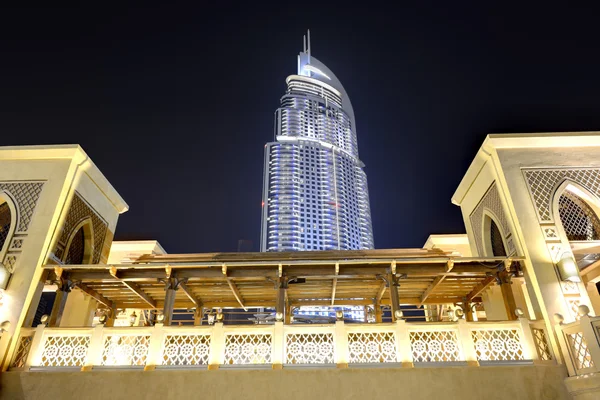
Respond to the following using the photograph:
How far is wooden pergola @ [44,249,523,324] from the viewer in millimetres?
8125

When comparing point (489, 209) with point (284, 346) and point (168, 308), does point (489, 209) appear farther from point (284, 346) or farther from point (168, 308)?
point (168, 308)

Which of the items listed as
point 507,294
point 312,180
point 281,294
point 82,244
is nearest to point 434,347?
point 507,294

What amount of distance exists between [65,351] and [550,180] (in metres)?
10.3

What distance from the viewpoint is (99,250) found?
10.4m

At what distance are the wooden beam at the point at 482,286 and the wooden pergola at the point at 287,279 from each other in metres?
0.03

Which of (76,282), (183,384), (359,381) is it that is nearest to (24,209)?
(76,282)

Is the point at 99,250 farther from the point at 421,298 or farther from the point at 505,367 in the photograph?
the point at 505,367

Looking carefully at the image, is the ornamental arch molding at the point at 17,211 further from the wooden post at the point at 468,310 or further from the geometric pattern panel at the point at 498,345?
the wooden post at the point at 468,310

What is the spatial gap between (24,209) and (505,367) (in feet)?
32.6

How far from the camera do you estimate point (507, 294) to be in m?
8.09

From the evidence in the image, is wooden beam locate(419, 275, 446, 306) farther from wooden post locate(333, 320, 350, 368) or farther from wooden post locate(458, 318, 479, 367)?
wooden post locate(333, 320, 350, 368)

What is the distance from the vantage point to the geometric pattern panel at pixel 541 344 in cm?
675

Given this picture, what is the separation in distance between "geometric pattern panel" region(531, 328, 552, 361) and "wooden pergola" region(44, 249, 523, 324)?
1015mm

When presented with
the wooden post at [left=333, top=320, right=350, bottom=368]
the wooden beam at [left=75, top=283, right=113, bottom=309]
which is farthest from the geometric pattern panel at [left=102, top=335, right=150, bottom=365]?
the wooden post at [left=333, top=320, right=350, bottom=368]
